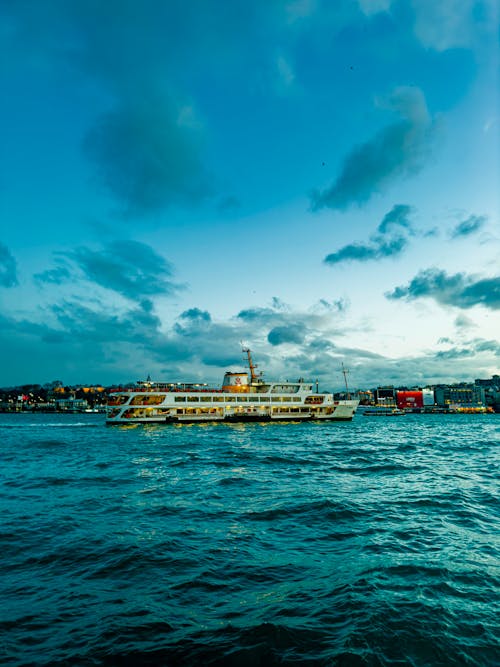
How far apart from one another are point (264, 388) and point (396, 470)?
173 feet

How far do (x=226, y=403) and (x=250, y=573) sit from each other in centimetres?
6416

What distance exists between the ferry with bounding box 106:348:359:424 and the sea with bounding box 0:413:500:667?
47.9 meters

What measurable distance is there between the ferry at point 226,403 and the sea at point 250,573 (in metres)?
47.9

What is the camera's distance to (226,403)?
73.1m

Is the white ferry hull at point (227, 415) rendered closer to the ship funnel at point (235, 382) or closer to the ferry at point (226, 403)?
the ferry at point (226, 403)

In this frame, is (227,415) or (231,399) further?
(231,399)

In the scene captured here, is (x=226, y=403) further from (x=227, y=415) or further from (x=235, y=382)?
(x=235, y=382)

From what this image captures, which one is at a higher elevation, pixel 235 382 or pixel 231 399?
pixel 235 382

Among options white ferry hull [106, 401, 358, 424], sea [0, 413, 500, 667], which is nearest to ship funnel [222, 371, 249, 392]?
white ferry hull [106, 401, 358, 424]

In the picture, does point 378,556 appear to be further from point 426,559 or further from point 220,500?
point 220,500

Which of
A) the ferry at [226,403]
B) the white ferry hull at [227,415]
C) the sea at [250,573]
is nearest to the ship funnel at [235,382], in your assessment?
the ferry at [226,403]

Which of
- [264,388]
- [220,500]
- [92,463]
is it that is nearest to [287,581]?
[220,500]

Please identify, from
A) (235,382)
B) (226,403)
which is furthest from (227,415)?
(235,382)

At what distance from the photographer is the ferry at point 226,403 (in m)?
68.2
